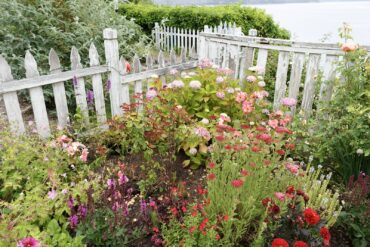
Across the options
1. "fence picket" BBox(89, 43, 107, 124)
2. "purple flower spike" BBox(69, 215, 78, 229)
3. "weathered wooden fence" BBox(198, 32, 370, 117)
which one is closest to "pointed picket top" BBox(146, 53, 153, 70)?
"fence picket" BBox(89, 43, 107, 124)

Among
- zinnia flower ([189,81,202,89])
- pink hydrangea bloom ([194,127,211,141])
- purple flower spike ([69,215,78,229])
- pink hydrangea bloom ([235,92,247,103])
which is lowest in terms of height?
purple flower spike ([69,215,78,229])

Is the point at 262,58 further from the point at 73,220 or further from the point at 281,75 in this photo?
the point at 73,220

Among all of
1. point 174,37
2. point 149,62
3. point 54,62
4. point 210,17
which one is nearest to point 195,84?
point 149,62

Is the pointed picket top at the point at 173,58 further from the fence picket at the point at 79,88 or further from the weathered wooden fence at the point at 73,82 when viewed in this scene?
the fence picket at the point at 79,88

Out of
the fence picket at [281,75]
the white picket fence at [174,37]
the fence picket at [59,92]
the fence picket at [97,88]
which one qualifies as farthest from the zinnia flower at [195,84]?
the white picket fence at [174,37]

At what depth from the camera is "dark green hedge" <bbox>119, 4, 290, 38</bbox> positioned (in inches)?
395

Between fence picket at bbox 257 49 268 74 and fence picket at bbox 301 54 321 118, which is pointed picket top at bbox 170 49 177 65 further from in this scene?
fence picket at bbox 301 54 321 118

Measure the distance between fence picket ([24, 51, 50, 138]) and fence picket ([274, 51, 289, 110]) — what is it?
2.65 m

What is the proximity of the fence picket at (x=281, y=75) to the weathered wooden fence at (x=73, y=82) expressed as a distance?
1.42m

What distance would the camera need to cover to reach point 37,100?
3.20 metres

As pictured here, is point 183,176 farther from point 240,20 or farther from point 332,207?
point 240,20

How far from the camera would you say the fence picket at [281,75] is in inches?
135

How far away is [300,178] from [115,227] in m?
1.34

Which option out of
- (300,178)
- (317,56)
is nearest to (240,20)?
(317,56)
